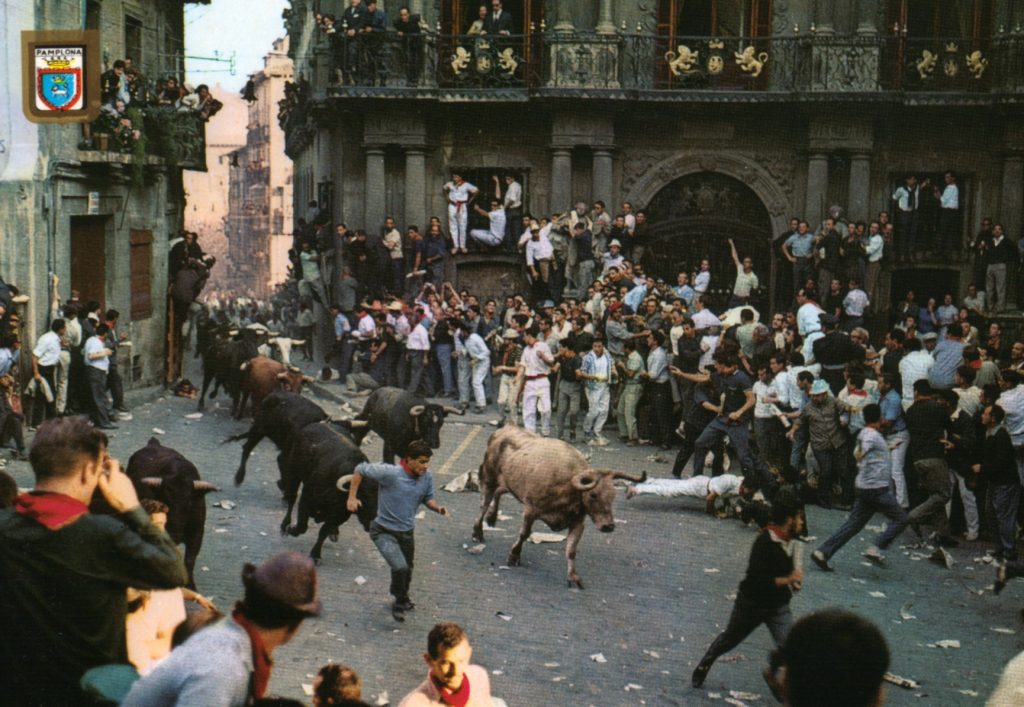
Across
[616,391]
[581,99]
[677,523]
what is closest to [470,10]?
[581,99]

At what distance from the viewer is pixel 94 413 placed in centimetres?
2050

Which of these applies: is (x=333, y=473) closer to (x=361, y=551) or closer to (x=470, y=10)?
(x=361, y=551)

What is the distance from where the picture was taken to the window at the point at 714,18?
28.5 meters

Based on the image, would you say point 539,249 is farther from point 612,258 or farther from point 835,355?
point 835,355

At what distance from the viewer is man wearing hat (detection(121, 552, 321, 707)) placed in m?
4.27

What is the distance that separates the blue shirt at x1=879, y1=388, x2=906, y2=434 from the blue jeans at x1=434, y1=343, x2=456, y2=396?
9836mm

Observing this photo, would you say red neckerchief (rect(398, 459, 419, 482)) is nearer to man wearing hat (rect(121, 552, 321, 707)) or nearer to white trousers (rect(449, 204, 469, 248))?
man wearing hat (rect(121, 552, 321, 707))

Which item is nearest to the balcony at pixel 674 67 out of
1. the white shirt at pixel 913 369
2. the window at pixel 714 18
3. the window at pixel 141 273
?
the window at pixel 714 18

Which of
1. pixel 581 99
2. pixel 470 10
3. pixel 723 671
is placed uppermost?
pixel 470 10

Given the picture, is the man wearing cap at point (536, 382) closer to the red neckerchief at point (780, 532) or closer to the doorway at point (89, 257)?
the doorway at point (89, 257)

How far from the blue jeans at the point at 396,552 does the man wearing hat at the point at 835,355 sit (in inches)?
336

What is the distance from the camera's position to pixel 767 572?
9.84 meters

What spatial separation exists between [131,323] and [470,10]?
10287 millimetres

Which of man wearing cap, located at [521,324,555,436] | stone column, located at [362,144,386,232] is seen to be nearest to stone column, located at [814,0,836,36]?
stone column, located at [362,144,386,232]
